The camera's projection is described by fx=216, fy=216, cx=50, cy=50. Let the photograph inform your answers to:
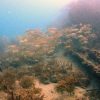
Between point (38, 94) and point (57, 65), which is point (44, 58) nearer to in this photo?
point (57, 65)

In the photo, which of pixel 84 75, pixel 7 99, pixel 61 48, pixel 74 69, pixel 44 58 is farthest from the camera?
pixel 61 48

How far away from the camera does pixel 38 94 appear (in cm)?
933

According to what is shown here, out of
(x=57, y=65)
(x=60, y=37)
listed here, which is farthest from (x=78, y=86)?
(x=60, y=37)

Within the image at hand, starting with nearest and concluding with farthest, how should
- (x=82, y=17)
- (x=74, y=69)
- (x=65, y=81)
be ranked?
(x=65, y=81) → (x=74, y=69) → (x=82, y=17)

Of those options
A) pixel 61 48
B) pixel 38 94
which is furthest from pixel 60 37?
pixel 38 94

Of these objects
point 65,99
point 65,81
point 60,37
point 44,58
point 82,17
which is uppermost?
point 82,17

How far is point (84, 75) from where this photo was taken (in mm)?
10969

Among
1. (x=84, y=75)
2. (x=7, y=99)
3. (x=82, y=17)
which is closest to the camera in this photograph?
(x=7, y=99)

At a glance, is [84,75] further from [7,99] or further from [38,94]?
[7,99]

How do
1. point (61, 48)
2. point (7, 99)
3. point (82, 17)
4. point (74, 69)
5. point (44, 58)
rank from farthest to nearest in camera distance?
1. point (82, 17)
2. point (61, 48)
3. point (44, 58)
4. point (74, 69)
5. point (7, 99)

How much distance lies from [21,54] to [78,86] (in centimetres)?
575

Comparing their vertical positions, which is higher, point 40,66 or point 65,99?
point 40,66

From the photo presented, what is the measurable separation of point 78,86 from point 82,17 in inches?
400

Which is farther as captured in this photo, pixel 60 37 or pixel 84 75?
pixel 60 37
